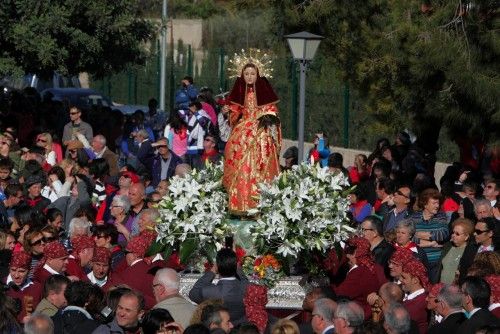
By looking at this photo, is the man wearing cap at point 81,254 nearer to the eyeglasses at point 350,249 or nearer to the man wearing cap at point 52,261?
the man wearing cap at point 52,261

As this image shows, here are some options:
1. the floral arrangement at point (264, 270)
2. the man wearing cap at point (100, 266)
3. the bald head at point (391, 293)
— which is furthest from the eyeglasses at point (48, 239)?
the bald head at point (391, 293)

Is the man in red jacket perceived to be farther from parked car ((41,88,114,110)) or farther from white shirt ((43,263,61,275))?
parked car ((41,88,114,110))

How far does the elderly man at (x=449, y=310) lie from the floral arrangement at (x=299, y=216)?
2547 millimetres

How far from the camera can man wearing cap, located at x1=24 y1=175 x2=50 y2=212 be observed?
18.2 meters

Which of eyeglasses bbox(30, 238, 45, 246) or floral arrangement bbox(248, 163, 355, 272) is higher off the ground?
floral arrangement bbox(248, 163, 355, 272)

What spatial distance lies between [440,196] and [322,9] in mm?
6858

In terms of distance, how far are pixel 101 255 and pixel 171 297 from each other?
208cm

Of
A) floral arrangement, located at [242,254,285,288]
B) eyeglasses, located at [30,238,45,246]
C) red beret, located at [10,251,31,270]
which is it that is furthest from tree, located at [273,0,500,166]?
red beret, located at [10,251,31,270]

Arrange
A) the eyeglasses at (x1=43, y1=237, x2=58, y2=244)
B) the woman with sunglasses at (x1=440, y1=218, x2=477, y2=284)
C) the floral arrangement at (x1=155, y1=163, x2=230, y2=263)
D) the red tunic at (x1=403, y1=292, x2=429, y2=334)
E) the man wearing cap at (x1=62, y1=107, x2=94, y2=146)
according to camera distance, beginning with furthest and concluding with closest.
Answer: the man wearing cap at (x1=62, y1=107, x2=94, y2=146), the floral arrangement at (x1=155, y1=163, x2=230, y2=263), the eyeglasses at (x1=43, y1=237, x2=58, y2=244), the woman with sunglasses at (x1=440, y1=218, x2=477, y2=284), the red tunic at (x1=403, y1=292, x2=429, y2=334)

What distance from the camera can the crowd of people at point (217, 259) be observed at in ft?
37.0

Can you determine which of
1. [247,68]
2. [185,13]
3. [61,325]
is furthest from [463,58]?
[185,13]

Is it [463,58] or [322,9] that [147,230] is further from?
[322,9]

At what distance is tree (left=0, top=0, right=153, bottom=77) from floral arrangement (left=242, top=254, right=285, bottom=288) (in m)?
9.90

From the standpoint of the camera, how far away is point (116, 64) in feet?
83.9
